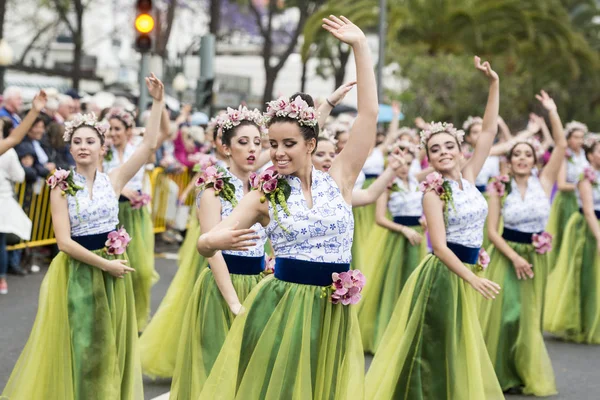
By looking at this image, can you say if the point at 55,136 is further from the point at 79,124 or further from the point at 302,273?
the point at 302,273

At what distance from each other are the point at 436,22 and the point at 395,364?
2611 centimetres

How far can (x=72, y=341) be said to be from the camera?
21.5 feet

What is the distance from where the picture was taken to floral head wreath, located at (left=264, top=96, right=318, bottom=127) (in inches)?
194

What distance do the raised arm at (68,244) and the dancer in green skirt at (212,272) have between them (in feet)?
1.85

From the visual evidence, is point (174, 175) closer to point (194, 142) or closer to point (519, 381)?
point (194, 142)

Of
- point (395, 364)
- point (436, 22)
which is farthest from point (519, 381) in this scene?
point (436, 22)

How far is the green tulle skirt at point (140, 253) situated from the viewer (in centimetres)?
1003

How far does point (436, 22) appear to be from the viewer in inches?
1254

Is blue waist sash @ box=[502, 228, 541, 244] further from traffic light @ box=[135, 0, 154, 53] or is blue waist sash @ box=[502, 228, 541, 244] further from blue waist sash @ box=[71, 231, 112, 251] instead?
traffic light @ box=[135, 0, 154, 53]

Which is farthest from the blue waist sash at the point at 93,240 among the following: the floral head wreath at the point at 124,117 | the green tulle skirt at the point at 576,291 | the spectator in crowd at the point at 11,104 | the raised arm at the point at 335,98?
the spectator in crowd at the point at 11,104

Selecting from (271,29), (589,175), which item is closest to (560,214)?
(589,175)

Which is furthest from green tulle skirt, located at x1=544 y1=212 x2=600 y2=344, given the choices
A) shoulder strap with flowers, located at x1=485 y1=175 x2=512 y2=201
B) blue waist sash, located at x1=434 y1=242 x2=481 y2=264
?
blue waist sash, located at x1=434 y1=242 x2=481 y2=264

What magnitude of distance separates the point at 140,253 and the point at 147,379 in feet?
6.43

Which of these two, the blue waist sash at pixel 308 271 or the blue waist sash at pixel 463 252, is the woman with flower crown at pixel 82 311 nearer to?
the blue waist sash at pixel 308 271
